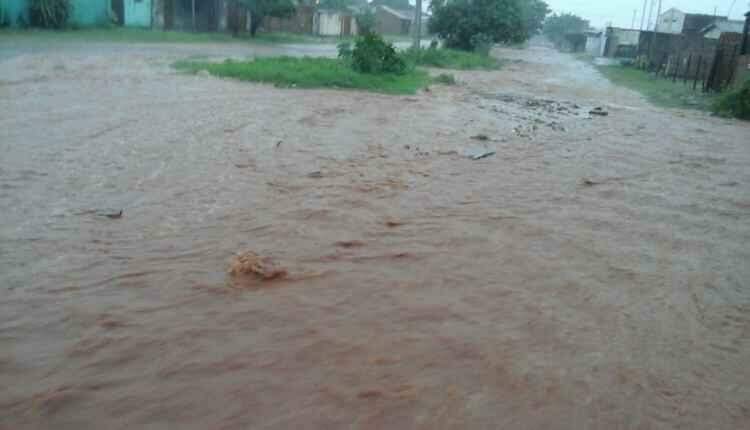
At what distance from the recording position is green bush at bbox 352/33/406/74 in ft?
52.0

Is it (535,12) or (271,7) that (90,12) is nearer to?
(271,7)

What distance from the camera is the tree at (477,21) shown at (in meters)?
33.0

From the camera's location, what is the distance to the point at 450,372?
112 inches

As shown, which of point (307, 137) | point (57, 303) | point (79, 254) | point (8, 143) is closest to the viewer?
point (57, 303)

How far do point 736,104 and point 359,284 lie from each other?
43.4 ft

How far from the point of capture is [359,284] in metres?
3.73

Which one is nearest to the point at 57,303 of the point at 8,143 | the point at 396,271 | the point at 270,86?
the point at 396,271

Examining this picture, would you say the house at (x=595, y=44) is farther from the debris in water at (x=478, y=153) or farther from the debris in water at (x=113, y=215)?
the debris in water at (x=113, y=215)

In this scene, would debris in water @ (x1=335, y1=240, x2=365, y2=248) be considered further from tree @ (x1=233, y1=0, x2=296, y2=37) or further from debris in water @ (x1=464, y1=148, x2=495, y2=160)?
tree @ (x1=233, y1=0, x2=296, y2=37)

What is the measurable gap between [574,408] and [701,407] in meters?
0.57

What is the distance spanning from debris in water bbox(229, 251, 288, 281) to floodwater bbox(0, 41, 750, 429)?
0.06 m

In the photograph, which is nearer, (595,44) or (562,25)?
(595,44)

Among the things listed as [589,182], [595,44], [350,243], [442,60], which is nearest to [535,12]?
[595,44]

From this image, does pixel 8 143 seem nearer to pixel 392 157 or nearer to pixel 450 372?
pixel 392 157
